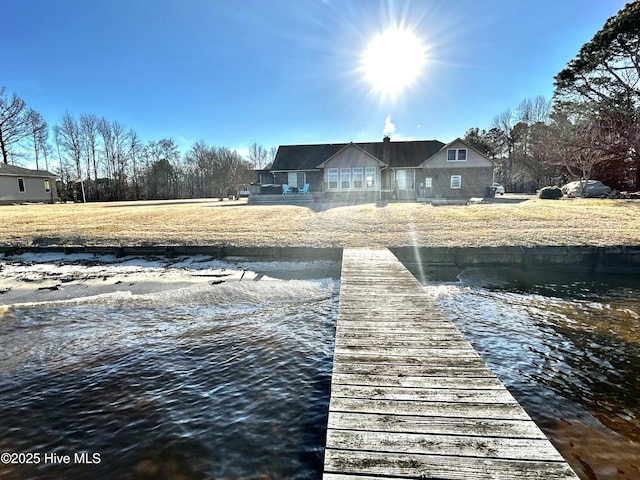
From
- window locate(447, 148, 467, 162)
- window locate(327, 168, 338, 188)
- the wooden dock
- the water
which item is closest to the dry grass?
the water

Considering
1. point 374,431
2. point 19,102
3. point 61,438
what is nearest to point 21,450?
point 61,438

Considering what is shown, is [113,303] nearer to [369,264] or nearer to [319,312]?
[319,312]

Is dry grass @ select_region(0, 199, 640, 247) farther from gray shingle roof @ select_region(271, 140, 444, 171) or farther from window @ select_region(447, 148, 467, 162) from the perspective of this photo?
gray shingle roof @ select_region(271, 140, 444, 171)

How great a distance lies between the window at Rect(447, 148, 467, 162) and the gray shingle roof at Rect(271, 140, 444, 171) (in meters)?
2.31

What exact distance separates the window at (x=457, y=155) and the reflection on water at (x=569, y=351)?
20.6m

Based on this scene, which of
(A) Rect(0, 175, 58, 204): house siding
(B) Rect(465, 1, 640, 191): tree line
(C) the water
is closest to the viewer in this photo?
(C) the water

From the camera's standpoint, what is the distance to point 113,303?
7.07 meters

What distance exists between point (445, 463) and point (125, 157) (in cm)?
5860

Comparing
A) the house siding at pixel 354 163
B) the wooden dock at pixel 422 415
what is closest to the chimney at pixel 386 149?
the house siding at pixel 354 163

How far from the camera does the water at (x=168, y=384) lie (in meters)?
3.10

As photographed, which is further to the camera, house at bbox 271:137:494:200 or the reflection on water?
house at bbox 271:137:494:200

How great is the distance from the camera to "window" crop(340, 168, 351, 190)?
28269 mm

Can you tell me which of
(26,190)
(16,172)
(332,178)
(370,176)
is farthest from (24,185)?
(370,176)

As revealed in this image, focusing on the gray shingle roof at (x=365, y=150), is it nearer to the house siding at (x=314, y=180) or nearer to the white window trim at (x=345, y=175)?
the house siding at (x=314, y=180)
